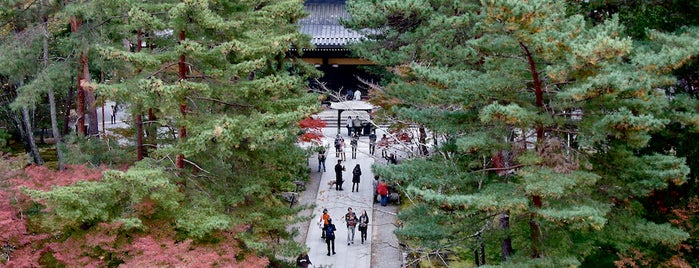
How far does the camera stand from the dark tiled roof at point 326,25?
3519cm

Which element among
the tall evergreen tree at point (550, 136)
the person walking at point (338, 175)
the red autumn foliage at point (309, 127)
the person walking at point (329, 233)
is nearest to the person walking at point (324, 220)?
the person walking at point (329, 233)

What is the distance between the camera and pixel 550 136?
13539 millimetres

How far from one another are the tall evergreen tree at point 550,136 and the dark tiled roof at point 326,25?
19493 mm

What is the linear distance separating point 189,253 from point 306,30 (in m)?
23.6

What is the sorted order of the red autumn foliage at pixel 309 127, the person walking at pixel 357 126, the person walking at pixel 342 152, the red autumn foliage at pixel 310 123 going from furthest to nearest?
the person walking at pixel 357 126, the person walking at pixel 342 152, the red autumn foliage at pixel 309 127, the red autumn foliage at pixel 310 123

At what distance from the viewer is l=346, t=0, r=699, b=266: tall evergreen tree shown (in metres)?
11.6

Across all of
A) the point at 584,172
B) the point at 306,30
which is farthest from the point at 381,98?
the point at 306,30

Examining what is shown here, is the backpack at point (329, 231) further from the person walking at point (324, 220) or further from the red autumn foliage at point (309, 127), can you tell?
the red autumn foliage at point (309, 127)

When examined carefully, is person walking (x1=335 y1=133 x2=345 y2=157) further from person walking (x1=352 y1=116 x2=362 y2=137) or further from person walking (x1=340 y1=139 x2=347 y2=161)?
person walking (x1=352 y1=116 x2=362 y2=137)

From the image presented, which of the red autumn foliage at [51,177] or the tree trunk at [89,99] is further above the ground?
the tree trunk at [89,99]

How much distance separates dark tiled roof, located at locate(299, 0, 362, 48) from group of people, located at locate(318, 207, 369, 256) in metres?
14.5

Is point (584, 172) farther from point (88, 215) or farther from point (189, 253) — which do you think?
point (88, 215)

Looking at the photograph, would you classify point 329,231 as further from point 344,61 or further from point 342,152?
point 344,61

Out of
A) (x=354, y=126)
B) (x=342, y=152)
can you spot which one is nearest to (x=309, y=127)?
(x=342, y=152)
